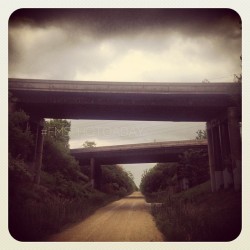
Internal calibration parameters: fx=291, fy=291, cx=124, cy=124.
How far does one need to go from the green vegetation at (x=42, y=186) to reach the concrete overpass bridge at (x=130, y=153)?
1.10 m

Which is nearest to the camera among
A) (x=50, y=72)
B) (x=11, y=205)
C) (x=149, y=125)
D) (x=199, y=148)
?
(x=11, y=205)

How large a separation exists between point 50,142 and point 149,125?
172 inches

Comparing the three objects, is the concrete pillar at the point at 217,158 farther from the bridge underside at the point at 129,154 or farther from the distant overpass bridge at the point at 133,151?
the bridge underside at the point at 129,154

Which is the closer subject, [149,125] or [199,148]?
[149,125]

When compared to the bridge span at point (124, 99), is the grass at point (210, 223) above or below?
below

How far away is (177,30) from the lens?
10102 mm

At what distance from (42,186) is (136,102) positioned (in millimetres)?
6504

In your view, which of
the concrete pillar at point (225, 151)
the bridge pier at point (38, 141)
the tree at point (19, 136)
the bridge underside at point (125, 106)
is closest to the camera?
the tree at point (19, 136)

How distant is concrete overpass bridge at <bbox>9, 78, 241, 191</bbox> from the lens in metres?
11.0

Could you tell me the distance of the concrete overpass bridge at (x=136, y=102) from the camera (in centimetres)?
1096

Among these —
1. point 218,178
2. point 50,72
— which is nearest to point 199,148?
point 218,178

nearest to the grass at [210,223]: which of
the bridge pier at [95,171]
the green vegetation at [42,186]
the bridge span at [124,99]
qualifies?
the bridge span at [124,99]

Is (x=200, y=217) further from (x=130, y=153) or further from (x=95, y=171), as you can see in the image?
(x=95, y=171)
